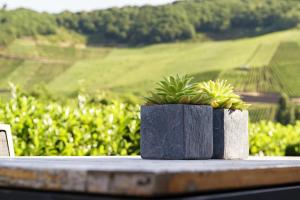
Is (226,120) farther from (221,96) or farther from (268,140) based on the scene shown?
(268,140)

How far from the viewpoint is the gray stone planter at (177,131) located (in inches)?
73.7

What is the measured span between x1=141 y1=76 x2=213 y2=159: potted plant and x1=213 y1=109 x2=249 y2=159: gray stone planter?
0.28 feet

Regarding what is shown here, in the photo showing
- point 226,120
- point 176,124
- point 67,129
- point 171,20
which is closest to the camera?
point 176,124

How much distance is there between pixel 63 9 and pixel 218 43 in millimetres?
15088

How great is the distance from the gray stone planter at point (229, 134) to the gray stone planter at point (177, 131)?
10cm

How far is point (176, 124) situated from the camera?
1.88 metres

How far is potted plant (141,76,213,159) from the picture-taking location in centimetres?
188

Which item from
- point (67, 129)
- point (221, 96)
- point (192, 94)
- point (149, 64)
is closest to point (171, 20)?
point (149, 64)

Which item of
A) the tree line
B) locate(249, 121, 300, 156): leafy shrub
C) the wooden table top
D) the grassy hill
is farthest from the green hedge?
the tree line

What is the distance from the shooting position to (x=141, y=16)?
55656mm

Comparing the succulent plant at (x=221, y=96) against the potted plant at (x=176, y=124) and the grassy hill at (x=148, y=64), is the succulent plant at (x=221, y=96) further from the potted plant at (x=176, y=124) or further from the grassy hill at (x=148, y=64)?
the grassy hill at (x=148, y=64)

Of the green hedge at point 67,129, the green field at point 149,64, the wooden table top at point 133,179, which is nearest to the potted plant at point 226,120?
the wooden table top at point 133,179

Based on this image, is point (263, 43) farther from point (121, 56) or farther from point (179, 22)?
point (121, 56)

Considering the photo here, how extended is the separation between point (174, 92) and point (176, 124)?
4.5 inches
